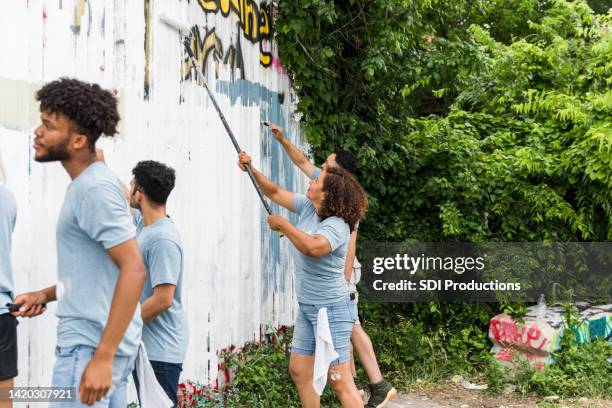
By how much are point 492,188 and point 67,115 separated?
6478 millimetres

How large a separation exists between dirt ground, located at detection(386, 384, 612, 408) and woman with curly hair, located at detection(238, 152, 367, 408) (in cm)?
189

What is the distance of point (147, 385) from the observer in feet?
9.66

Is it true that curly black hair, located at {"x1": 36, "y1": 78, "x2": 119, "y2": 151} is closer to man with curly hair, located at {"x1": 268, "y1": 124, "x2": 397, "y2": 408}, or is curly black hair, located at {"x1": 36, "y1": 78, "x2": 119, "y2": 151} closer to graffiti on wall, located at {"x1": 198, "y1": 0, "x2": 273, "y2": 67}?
graffiti on wall, located at {"x1": 198, "y1": 0, "x2": 273, "y2": 67}

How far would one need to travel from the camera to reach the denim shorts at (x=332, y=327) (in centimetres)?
478

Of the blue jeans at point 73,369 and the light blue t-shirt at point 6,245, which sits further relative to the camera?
the light blue t-shirt at point 6,245

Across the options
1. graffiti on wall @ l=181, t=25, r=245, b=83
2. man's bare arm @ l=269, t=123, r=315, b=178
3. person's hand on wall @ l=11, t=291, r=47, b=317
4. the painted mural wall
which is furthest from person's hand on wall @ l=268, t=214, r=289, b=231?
person's hand on wall @ l=11, t=291, r=47, b=317

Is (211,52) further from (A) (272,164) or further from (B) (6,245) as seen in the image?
(B) (6,245)

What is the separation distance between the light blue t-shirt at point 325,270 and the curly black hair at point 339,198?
50mm

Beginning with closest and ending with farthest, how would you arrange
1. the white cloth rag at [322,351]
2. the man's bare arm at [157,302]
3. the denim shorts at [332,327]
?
the man's bare arm at [157,302] < the white cloth rag at [322,351] < the denim shorts at [332,327]

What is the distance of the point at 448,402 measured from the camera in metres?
6.79

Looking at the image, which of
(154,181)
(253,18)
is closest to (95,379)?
(154,181)

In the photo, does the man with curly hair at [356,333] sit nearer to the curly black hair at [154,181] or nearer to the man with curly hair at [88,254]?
the curly black hair at [154,181]

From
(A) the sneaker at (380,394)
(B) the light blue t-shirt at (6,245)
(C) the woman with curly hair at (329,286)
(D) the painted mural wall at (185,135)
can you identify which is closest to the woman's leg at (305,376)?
(C) the woman with curly hair at (329,286)

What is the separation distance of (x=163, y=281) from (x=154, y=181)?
0.51 metres
